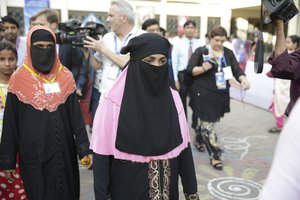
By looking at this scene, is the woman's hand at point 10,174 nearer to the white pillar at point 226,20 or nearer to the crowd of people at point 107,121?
the crowd of people at point 107,121

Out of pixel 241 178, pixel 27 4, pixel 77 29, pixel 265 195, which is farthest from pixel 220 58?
pixel 27 4

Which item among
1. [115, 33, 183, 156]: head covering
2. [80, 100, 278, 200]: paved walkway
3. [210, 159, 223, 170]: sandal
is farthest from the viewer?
[210, 159, 223, 170]: sandal

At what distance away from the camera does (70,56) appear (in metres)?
4.01

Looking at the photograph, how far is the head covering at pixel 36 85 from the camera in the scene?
2385mm

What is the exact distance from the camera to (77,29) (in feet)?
11.3

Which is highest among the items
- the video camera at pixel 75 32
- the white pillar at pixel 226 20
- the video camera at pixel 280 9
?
the white pillar at pixel 226 20

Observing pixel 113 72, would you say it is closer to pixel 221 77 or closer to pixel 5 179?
pixel 5 179

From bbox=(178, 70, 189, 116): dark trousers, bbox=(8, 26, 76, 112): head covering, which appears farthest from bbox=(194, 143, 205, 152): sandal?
bbox=(8, 26, 76, 112): head covering

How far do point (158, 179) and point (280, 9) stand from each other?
4.26 ft

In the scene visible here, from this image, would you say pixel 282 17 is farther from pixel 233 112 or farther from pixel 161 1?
pixel 161 1

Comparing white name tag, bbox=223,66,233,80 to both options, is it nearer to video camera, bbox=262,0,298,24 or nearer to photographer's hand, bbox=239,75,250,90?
photographer's hand, bbox=239,75,250,90

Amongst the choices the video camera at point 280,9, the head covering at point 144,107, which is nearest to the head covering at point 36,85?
the head covering at point 144,107

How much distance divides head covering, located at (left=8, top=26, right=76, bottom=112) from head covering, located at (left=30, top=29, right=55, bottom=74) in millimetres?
16

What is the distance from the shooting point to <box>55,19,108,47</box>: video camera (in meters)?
3.36
